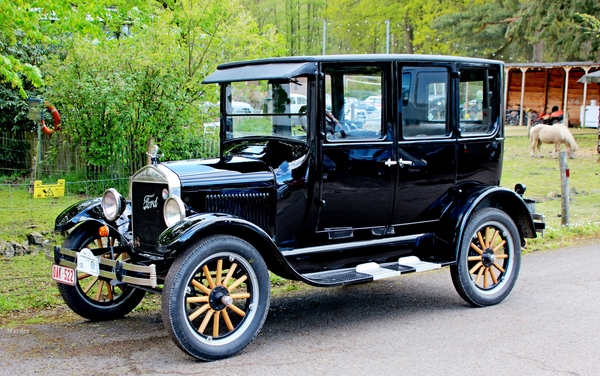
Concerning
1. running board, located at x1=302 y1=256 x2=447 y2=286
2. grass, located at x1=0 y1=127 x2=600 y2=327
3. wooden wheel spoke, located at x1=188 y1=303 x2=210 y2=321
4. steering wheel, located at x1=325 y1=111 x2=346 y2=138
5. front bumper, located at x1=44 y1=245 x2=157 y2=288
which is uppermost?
steering wheel, located at x1=325 y1=111 x2=346 y2=138

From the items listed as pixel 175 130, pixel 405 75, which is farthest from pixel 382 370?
pixel 175 130

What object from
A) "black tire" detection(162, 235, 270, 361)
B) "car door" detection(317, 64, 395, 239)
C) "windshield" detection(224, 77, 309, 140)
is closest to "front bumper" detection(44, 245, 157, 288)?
"black tire" detection(162, 235, 270, 361)

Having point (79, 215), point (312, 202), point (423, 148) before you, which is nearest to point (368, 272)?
point (312, 202)

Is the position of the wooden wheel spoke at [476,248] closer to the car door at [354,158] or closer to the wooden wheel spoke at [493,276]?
the wooden wheel spoke at [493,276]

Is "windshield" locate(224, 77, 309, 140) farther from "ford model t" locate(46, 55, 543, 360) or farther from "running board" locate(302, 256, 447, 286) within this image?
"running board" locate(302, 256, 447, 286)

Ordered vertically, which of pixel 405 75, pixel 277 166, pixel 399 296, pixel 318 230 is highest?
pixel 405 75

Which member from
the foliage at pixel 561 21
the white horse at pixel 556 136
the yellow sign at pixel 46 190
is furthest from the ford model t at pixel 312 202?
the foliage at pixel 561 21

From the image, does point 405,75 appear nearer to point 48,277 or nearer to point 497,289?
point 497,289

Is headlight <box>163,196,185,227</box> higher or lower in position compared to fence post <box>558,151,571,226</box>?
higher

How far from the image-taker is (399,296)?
667 centimetres

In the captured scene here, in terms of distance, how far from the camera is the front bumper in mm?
4742

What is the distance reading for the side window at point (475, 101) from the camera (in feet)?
21.2

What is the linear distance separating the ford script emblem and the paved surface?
1007mm

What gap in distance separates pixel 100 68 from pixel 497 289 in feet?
27.2
